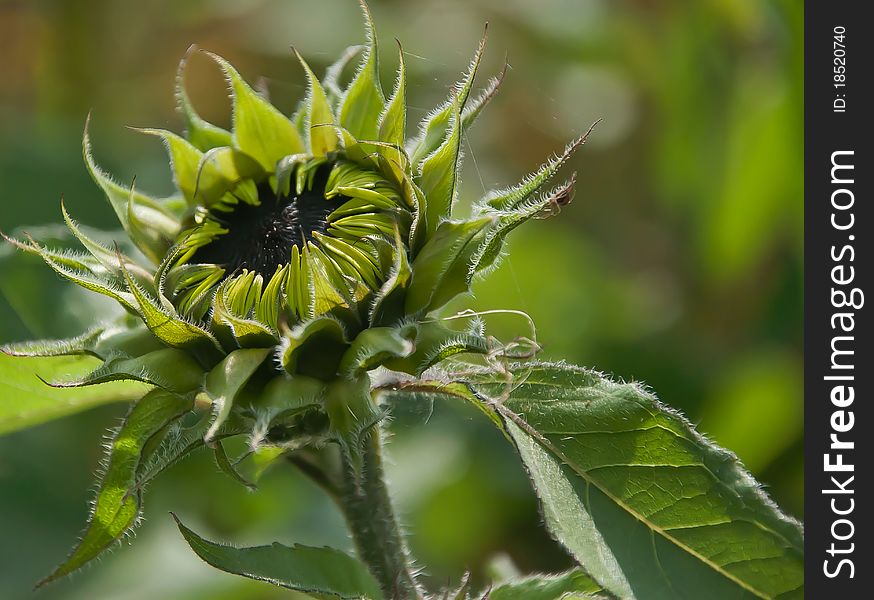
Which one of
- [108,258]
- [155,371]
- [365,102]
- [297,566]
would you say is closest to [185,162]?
[108,258]

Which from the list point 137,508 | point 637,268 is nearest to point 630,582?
point 137,508

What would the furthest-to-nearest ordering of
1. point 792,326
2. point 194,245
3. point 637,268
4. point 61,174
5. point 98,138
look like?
point 637,268 → point 98,138 → point 792,326 → point 61,174 → point 194,245

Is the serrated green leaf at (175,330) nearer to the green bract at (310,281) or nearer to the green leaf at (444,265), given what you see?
the green bract at (310,281)

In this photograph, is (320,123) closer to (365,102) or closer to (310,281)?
(365,102)

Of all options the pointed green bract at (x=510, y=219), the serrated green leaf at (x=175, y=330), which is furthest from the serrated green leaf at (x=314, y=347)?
the pointed green bract at (x=510, y=219)

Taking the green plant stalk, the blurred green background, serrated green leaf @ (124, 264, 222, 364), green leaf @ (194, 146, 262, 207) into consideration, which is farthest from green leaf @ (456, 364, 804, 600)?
the blurred green background

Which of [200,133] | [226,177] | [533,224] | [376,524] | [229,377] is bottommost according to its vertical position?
[376,524]
